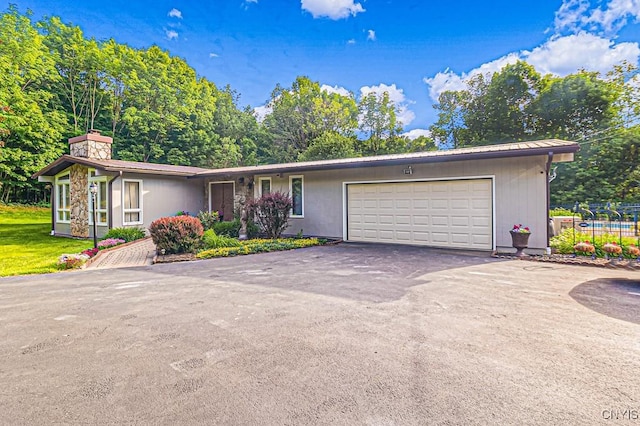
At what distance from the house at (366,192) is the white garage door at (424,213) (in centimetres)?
3

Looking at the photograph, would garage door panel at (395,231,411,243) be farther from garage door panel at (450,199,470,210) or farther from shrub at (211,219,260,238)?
shrub at (211,219,260,238)

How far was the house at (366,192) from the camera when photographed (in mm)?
8000

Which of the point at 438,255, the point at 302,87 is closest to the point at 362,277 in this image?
the point at 438,255

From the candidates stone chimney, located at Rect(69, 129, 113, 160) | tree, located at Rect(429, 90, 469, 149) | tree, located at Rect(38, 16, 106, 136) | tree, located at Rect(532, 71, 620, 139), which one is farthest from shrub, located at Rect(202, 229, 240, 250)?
tree, located at Rect(429, 90, 469, 149)

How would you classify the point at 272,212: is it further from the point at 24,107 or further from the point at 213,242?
the point at 24,107

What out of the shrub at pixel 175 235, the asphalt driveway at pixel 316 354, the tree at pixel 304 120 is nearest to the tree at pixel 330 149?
the tree at pixel 304 120

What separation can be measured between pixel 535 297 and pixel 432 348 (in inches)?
99.4

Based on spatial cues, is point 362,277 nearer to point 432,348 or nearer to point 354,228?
point 432,348

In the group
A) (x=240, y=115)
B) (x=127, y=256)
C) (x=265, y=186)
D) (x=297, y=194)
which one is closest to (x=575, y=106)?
(x=297, y=194)

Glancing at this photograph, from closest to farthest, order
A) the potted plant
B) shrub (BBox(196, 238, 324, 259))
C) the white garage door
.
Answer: the potted plant
shrub (BBox(196, 238, 324, 259))
the white garage door

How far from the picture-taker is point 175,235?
8.30 metres

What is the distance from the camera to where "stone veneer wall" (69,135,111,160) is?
494 inches

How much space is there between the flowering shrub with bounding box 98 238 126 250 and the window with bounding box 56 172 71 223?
13.5 ft

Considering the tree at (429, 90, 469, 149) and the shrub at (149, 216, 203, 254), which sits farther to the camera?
the tree at (429, 90, 469, 149)
